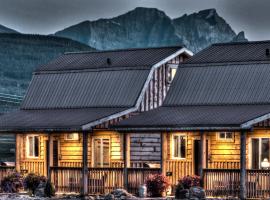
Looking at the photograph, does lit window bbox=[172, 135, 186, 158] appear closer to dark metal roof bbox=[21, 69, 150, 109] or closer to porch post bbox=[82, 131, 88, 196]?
dark metal roof bbox=[21, 69, 150, 109]

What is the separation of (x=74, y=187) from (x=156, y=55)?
32.6 ft

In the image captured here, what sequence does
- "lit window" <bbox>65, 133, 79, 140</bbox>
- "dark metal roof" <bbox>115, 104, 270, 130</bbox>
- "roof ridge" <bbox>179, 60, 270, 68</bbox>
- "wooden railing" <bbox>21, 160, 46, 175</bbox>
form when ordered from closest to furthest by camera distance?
1. "dark metal roof" <bbox>115, 104, 270, 130</bbox>
2. "roof ridge" <bbox>179, 60, 270, 68</bbox>
3. "wooden railing" <bbox>21, 160, 46, 175</bbox>
4. "lit window" <bbox>65, 133, 79, 140</bbox>

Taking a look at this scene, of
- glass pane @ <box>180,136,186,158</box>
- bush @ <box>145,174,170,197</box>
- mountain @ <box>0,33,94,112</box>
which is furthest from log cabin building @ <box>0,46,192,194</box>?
mountain @ <box>0,33,94,112</box>

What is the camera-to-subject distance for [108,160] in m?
70.9

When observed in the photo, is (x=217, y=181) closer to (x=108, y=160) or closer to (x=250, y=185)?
(x=250, y=185)

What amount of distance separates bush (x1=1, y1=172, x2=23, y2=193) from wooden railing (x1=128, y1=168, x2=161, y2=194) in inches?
277

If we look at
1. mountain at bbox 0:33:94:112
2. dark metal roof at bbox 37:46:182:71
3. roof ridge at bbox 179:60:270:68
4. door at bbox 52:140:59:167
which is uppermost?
mountain at bbox 0:33:94:112

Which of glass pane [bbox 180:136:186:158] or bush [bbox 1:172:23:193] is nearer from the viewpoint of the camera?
glass pane [bbox 180:136:186:158]

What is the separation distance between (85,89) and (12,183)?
7310 millimetres

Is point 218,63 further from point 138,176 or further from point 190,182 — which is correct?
point 190,182

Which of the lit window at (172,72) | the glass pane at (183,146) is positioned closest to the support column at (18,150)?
the lit window at (172,72)

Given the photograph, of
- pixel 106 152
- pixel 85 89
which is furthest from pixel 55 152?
pixel 85 89

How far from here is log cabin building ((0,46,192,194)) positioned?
6731cm

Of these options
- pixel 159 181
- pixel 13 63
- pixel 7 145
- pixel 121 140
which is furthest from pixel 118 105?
pixel 13 63
